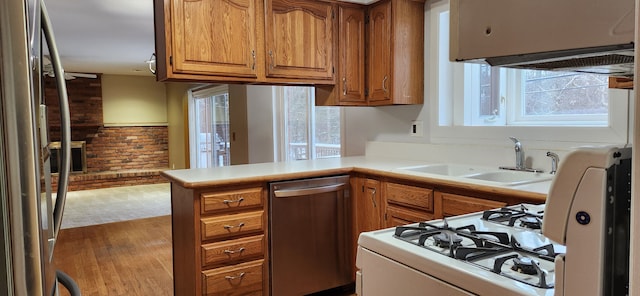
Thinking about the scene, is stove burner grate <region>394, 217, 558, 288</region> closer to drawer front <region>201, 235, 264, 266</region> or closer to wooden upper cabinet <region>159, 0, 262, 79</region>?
drawer front <region>201, 235, 264, 266</region>

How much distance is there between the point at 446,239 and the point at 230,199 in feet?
4.92

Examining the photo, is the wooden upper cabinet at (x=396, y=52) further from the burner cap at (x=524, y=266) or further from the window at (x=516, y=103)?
the burner cap at (x=524, y=266)

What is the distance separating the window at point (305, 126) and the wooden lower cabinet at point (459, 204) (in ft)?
7.26

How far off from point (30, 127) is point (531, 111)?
261cm

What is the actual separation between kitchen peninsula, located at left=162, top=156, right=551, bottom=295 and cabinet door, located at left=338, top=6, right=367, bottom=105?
0.74 m

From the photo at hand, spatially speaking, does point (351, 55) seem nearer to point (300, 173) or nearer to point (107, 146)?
point (300, 173)

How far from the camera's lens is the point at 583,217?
2.11 feet

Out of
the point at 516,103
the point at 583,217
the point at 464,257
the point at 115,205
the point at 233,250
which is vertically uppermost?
the point at 516,103

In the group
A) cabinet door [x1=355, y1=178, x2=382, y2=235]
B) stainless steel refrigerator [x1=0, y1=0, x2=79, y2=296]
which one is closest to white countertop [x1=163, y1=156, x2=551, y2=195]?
cabinet door [x1=355, y1=178, x2=382, y2=235]

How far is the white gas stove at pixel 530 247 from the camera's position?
0.64m

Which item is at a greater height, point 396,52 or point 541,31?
point 396,52

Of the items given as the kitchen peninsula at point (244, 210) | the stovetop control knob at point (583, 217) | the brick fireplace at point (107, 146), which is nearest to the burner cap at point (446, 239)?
the stovetop control knob at point (583, 217)

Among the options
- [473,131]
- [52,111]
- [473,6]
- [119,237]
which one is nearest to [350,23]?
[473,131]

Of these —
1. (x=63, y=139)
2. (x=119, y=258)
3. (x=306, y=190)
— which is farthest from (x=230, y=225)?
(x=119, y=258)
